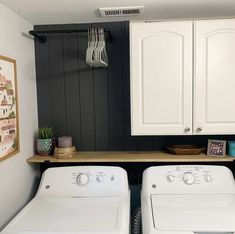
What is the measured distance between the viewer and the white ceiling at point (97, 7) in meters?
1.60

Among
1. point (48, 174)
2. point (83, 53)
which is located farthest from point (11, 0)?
point (48, 174)

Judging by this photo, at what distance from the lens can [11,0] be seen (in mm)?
1552

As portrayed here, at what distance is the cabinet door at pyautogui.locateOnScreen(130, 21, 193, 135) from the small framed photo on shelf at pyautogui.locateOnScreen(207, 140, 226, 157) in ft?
0.82

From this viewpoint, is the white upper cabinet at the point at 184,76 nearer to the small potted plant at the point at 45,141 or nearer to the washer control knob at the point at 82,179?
the washer control knob at the point at 82,179

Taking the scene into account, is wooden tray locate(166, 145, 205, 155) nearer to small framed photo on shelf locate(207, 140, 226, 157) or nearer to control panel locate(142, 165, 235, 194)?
small framed photo on shelf locate(207, 140, 226, 157)

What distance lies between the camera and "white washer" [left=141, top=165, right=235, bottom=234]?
4.18 feet

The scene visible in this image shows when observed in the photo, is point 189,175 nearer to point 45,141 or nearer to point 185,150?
point 185,150

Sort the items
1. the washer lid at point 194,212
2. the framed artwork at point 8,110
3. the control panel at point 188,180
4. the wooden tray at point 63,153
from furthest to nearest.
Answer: the wooden tray at point 63,153 < the control panel at point 188,180 < the framed artwork at point 8,110 < the washer lid at point 194,212

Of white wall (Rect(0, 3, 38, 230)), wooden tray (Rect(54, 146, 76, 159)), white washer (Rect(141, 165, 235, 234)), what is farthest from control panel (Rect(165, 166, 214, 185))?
white wall (Rect(0, 3, 38, 230))

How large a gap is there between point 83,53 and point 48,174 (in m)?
0.93

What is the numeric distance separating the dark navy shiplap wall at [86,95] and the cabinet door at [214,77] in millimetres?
350

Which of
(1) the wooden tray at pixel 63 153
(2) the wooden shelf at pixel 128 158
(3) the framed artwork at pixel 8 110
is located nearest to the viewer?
(3) the framed artwork at pixel 8 110

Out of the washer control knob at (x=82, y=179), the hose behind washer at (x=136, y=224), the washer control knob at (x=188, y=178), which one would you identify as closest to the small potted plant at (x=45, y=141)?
the washer control knob at (x=82, y=179)

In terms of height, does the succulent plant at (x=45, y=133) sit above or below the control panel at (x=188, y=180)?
→ above
